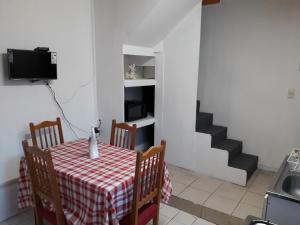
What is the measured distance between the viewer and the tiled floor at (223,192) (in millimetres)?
2559

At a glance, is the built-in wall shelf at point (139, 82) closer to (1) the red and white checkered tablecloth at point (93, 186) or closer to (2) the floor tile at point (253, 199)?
(1) the red and white checkered tablecloth at point (93, 186)

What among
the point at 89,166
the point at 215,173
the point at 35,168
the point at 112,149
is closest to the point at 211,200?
the point at 215,173

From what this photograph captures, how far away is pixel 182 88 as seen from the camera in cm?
335

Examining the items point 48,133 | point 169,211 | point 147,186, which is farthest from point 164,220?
point 48,133

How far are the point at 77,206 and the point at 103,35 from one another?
2124 mm

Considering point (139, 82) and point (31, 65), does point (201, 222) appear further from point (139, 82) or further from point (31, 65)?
point (31, 65)

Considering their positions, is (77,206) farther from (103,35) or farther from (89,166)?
(103,35)

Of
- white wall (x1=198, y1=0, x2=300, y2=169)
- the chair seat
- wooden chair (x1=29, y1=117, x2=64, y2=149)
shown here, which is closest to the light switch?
white wall (x1=198, y1=0, x2=300, y2=169)

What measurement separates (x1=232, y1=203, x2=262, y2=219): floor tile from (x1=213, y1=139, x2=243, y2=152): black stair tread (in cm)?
82

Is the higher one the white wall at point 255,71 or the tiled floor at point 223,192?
the white wall at point 255,71

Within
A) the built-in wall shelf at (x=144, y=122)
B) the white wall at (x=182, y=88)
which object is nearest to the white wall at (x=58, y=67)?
the built-in wall shelf at (x=144, y=122)

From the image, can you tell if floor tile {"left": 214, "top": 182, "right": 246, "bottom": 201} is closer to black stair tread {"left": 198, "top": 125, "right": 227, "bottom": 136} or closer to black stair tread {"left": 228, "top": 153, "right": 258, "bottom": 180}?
black stair tread {"left": 228, "top": 153, "right": 258, "bottom": 180}

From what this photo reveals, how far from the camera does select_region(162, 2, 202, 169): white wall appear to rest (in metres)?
3.18

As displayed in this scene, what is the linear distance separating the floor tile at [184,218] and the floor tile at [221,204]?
0.98 feet
